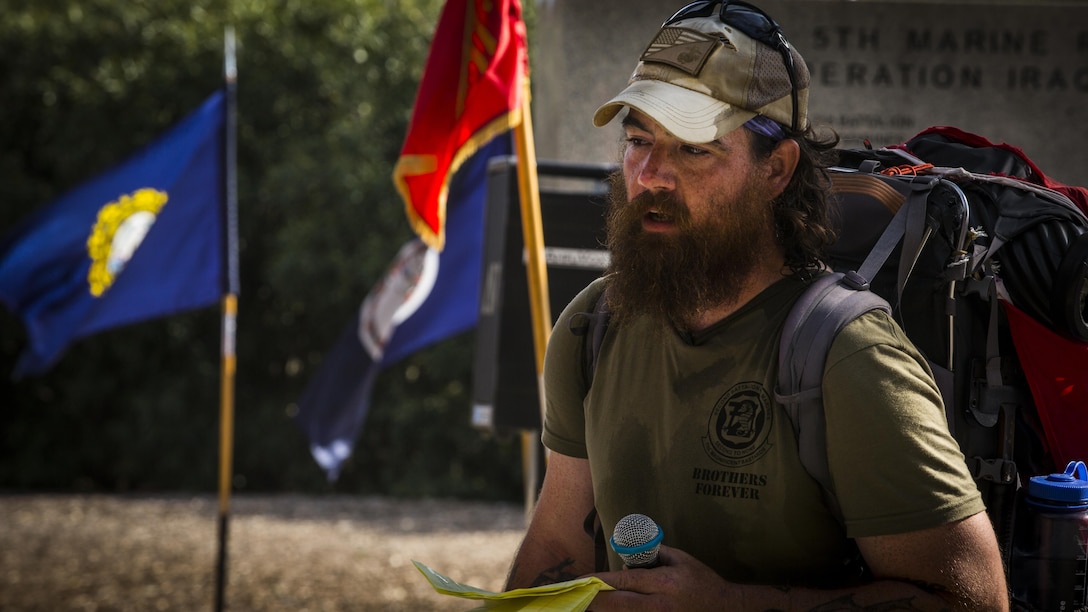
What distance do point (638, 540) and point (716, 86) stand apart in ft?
2.15

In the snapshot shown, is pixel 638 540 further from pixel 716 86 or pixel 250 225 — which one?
pixel 250 225

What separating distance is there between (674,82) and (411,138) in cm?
239

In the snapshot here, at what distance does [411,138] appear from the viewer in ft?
13.5

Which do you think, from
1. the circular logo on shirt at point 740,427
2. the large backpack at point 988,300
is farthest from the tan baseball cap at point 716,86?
the circular logo on shirt at point 740,427

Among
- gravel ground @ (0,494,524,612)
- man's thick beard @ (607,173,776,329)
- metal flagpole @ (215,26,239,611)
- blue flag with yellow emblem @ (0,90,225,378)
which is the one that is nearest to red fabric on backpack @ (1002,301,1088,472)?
man's thick beard @ (607,173,776,329)

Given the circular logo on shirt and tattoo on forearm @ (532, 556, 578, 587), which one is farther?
tattoo on forearm @ (532, 556, 578, 587)

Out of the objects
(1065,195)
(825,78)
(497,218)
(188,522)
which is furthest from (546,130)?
(188,522)

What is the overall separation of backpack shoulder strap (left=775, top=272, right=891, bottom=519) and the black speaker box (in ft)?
8.28

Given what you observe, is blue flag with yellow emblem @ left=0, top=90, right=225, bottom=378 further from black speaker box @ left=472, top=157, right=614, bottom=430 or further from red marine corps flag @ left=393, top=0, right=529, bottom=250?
red marine corps flag @ left=393, top=0, right=529, bottom=250

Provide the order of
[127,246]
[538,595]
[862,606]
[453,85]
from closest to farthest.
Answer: [862,606] → [538,595] → [453,85] → [127,246]

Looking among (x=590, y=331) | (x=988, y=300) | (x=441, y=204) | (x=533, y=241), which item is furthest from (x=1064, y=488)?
(x=441, y=204)

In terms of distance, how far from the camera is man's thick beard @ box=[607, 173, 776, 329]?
5.95ft

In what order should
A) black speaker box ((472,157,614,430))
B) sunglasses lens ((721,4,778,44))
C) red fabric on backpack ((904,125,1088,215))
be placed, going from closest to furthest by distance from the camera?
sunglasses lens ((721,4,778,44)) < red fabric on backpack ((904,125,1088,215)) < black speaker box ((472,157,614,430))

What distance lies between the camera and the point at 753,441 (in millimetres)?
1699
